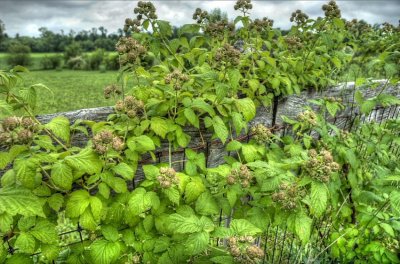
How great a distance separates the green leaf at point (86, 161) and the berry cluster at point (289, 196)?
3.34 feet

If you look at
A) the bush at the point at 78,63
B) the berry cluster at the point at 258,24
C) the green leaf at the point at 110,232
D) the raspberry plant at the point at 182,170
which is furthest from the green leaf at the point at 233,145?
the bush at the point at 78,63

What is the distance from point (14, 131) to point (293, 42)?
2.32m

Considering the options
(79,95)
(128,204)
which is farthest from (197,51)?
(79,95)

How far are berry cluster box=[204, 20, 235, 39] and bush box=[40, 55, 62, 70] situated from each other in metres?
63.3

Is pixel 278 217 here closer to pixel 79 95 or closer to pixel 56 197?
pixel 56 197

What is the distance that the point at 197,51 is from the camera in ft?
8.52

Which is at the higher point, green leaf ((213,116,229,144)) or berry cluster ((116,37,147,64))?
berry cluster ((116,37,147,64))

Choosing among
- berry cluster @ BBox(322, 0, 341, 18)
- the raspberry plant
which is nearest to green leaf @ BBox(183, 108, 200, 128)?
the raspberry plant

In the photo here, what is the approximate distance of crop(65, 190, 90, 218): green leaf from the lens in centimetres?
183

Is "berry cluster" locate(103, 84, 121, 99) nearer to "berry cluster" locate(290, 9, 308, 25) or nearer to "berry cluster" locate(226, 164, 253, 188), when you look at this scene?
"berry cluster" locate(226, 164, 253, 188)

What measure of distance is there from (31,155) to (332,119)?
2.89 m

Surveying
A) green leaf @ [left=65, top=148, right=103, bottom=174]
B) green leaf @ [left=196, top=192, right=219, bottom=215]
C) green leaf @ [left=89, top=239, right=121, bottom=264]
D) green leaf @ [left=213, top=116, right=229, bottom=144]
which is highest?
green leaf @ [left=213, top=116, right=229, bottom=144]

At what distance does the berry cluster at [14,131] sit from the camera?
1452 mm

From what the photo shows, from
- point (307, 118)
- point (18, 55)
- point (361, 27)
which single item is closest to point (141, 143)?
point (307, 118)
